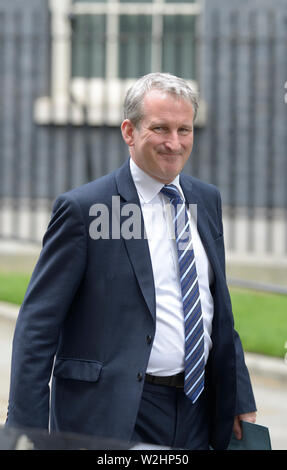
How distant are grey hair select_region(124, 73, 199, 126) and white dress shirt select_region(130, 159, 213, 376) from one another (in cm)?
21

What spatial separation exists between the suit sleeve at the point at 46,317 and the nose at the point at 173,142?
351mm

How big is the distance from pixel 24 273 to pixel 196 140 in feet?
9.77

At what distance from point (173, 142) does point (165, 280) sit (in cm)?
46

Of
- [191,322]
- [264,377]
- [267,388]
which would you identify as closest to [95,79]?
[264,377]

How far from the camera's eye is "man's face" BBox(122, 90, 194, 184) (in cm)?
280

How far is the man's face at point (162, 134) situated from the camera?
280 centimetres

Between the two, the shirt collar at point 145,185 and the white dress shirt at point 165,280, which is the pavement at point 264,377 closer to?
the white dress shirt at point 165,280

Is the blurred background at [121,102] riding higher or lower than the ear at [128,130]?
lower

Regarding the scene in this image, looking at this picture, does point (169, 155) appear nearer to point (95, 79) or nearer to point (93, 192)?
point (93, 192)

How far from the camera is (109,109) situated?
38.5ft

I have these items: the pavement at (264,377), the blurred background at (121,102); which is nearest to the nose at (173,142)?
the pavement at (264,377)

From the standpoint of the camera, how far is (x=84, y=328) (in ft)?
9.30
